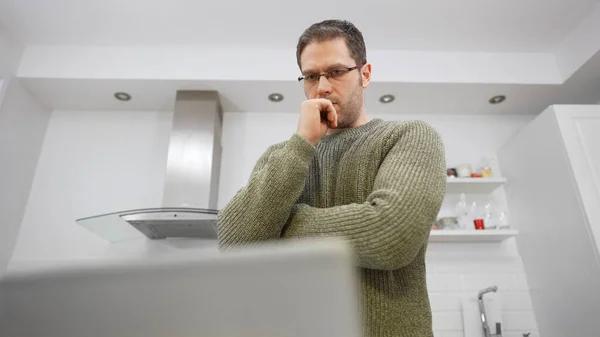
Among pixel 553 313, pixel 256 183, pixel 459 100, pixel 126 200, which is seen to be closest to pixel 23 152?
pixel 126 200

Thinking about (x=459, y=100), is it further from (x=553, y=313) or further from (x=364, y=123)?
(x=364, y=123)

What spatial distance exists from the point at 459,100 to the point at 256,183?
2.23 meters

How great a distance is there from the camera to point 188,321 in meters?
0.22

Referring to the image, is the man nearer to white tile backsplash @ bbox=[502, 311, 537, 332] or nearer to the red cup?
the red cup

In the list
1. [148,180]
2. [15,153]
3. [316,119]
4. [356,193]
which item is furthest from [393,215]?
[15,153]

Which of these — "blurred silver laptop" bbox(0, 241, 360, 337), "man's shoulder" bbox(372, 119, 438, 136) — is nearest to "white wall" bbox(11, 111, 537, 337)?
"man's shoulder" bbox(372, 119, 438, 136)

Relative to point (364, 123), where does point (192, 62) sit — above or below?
above

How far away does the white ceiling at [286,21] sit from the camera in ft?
6.67

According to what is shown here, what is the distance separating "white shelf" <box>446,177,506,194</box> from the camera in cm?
223

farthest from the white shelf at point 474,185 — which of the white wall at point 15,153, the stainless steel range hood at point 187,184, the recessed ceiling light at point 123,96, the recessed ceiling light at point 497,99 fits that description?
the white wall at point 15,153

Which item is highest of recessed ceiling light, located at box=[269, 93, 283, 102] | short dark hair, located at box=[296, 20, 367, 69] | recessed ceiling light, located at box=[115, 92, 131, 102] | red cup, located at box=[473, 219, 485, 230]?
recessed ceiling light, located at box=[115, 92, 131, 102]

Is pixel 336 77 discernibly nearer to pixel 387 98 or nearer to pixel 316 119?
pixel 316 119

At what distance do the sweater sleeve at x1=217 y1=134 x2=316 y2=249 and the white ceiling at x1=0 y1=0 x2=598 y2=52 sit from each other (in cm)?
164

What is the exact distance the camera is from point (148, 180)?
94.8 inches
